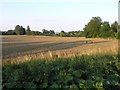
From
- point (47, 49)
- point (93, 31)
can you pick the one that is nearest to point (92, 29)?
point (93, 31)

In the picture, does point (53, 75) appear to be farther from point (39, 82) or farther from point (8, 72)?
point (8, 72)

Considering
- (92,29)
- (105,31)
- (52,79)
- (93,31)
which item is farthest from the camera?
(93,31)

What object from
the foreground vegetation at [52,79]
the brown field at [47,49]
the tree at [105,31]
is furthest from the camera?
the tree at [105,31]

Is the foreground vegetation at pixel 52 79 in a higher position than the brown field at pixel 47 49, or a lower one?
higher

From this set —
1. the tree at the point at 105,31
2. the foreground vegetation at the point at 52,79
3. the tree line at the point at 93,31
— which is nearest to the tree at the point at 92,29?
the tree line at the point at 93,31

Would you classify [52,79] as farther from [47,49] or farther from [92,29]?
[92,29]

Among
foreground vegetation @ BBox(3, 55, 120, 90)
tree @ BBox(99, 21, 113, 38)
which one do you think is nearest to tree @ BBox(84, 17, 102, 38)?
tree @ BBox(99, 21, 113, 38)

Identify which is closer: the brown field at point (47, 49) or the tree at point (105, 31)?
the brown field at point (47, 49)

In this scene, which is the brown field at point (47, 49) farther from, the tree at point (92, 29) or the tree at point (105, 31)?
the tree at point (92, 29)

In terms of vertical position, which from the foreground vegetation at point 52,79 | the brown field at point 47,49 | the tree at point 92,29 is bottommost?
the brown field at point 47,49

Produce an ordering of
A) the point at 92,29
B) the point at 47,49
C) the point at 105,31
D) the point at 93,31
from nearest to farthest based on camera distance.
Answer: the point at 47,49 < the point at 105,31 < the point at 92,29 < the point at 93,31

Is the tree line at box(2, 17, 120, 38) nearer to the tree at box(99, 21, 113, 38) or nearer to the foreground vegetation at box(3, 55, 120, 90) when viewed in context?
the tree at box(99, 21, 113, 38)

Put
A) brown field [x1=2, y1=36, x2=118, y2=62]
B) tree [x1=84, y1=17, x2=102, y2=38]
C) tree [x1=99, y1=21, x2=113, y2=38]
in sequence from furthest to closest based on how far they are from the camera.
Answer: tree [x1=84, y1=17, x2=102, y2=38]
tree [x1=99, y1=21, x2=113, y2=38]
brown field [x1=2, y1=36, x2=118, y2=62]

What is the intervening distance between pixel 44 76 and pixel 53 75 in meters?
0.30
